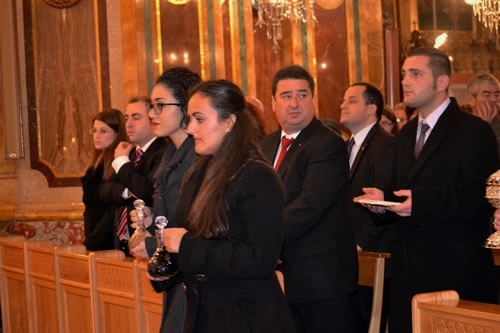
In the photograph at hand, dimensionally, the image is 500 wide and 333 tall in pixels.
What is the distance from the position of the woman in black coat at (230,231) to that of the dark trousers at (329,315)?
124cm

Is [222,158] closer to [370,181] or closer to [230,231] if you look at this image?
[230,231]

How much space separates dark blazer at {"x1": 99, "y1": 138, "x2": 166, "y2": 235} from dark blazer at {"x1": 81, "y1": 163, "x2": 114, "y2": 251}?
26 centimetres

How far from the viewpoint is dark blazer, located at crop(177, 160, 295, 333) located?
3.03 metres

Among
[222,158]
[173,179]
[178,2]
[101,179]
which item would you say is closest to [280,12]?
[178,2]

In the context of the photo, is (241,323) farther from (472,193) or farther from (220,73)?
(220,73)

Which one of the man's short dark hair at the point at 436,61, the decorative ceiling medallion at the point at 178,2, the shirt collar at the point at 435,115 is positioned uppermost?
the decorative ceiling medallion at the point at 178,2

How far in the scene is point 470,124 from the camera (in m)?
4.11

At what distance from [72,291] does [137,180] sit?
49.6 inches

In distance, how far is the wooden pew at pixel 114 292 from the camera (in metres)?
4.87

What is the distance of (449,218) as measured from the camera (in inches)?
159

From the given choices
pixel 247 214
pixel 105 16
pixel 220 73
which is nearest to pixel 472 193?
pixel 247 214

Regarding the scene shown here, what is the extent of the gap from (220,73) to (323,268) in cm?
453

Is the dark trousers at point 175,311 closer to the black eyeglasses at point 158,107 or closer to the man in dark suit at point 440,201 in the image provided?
the black eyeglasses at point 158,107

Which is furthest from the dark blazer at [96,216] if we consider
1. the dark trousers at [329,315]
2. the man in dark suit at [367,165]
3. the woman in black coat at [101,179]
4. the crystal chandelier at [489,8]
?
the crystal chandelier at [489,8]
